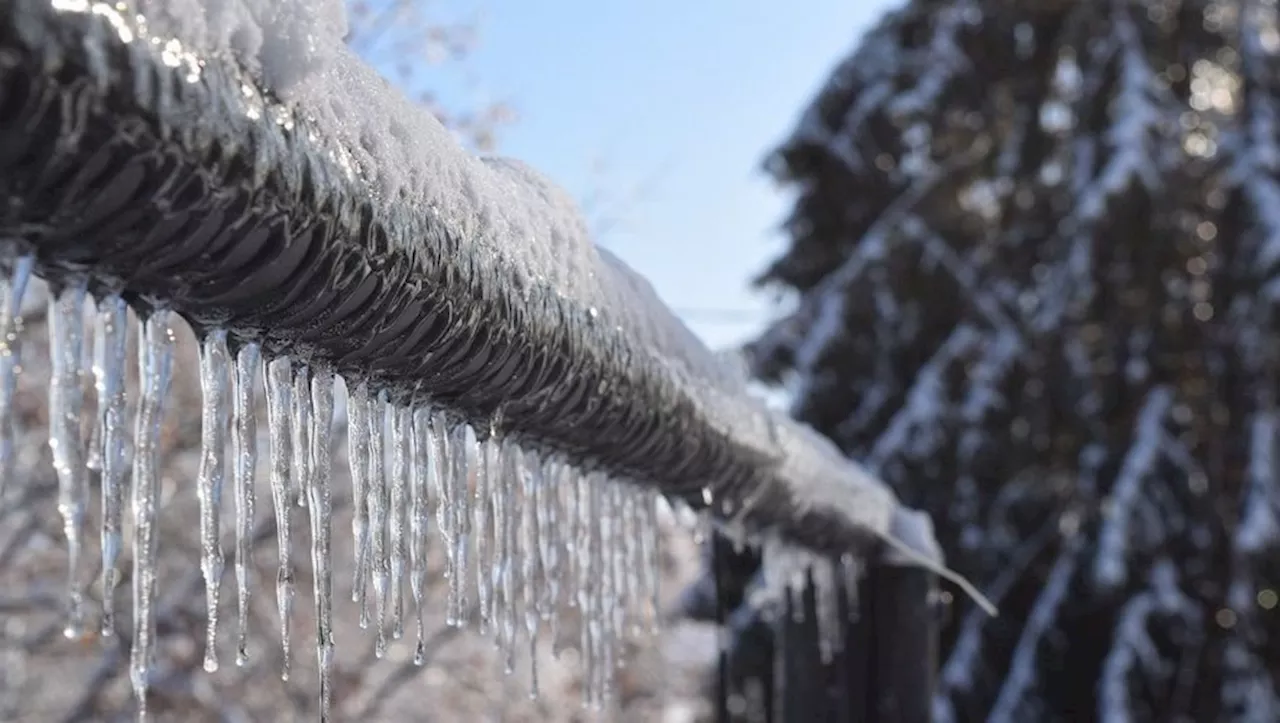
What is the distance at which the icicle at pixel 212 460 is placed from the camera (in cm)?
79

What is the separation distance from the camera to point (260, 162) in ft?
2.02

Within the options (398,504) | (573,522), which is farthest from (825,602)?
(398,504)

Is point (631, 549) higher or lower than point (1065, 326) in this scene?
lower

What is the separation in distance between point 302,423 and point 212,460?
64 millimetres

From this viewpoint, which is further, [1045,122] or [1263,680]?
[1045,122]

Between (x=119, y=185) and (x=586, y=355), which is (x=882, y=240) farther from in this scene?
(x=119, y=185)

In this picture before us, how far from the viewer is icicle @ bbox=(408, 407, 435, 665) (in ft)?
3.34

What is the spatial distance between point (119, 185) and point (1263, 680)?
673 centimetres

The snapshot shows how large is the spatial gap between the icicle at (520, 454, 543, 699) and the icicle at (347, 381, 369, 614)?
274mm

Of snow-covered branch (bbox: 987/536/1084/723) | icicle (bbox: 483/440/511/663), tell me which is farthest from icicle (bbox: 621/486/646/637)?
snow-covered branch (bbox: 987/536/1084/723)

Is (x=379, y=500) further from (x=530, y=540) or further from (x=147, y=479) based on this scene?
(x=530, y=540)

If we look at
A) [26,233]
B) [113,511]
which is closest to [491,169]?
[113,511]

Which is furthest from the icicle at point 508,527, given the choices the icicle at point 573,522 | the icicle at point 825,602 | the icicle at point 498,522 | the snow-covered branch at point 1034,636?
the snow-covered branch at point 1034,636

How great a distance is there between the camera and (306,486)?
91 centimetres
